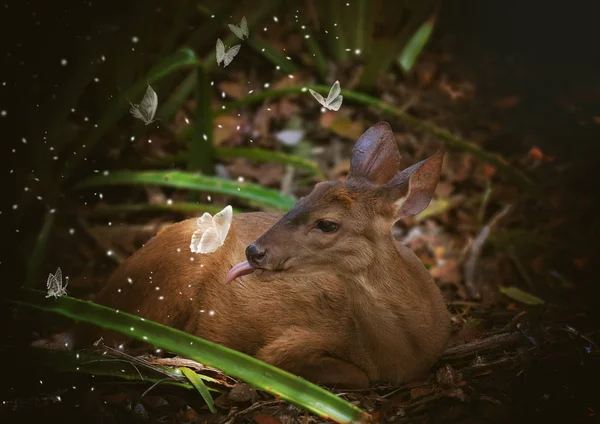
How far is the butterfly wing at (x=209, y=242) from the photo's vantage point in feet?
4.87

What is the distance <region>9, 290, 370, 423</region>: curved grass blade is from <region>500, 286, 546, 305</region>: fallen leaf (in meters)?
0.67

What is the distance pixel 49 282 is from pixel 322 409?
55 cm

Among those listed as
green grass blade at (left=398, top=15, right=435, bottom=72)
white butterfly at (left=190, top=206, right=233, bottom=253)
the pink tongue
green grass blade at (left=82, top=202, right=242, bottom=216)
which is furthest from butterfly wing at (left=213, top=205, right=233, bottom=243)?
green grass blade at (left=398, top=15, right=435, bottom=72)

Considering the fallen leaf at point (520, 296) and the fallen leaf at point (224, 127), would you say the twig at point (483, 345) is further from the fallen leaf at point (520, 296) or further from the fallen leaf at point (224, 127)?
the fallen leaf at point (224, 127)

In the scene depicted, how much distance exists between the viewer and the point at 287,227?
131 centimetres

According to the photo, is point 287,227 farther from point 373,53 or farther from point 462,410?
point 373,53

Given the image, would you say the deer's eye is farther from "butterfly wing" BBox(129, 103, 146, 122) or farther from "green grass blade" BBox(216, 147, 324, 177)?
"green grass blade" BBox(216, 147, 324, 177)

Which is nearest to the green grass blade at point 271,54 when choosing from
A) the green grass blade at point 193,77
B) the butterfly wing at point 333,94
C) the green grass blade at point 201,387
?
the green grass blade at point 193,77

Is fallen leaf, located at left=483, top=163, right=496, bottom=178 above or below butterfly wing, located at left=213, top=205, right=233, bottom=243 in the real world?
below

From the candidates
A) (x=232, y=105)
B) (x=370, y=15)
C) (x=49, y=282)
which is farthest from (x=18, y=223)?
(x=370, y=15)

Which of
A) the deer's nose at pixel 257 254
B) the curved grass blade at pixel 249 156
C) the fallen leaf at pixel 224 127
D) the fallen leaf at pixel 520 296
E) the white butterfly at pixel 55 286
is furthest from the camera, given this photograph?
the fallen leaf at pixel 224 127

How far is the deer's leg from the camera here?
4.69 feet

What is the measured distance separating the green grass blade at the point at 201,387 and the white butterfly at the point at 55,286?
275mm

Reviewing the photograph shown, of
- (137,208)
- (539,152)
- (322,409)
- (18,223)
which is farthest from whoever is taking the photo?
(539,152)
